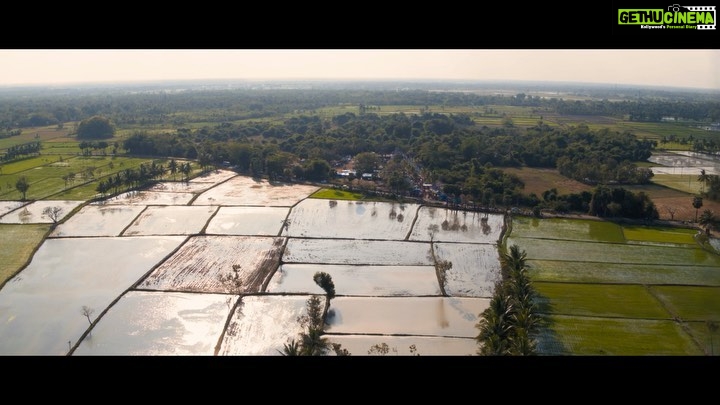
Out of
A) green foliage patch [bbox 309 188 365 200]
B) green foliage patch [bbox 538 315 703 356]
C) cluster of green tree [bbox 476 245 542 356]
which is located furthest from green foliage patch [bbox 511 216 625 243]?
green foliage patch [bbox 309 188 365 200]

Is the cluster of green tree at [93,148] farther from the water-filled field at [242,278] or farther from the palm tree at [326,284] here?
the palm tree at [326,284]

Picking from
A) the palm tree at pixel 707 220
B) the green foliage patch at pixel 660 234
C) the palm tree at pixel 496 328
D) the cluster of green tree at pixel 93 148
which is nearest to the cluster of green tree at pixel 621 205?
the green foliage patch at pixel 660 234

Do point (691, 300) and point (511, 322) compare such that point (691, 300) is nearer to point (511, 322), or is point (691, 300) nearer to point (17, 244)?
point (511, 322)

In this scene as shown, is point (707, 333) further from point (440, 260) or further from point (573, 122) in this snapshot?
point (573, 122)

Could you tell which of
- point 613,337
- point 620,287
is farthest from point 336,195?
point 613,337
